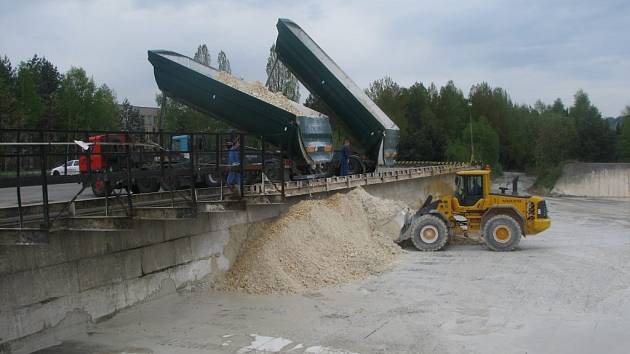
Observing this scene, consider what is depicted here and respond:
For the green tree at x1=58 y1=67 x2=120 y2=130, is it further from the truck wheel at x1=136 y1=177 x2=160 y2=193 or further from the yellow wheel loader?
the yellow wheel loader

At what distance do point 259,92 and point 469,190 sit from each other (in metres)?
6.39

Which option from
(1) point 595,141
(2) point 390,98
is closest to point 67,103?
(2) point 390,98

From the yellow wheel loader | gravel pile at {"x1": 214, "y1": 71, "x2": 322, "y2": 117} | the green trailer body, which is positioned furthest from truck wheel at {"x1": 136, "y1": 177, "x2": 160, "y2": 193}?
the yellow wheel loader

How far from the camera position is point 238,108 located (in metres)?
15.0

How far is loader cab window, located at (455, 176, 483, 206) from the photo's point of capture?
1662 centimetres

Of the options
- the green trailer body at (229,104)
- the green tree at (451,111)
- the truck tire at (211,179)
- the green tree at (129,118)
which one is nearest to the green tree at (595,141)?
the green tree at (451,111)

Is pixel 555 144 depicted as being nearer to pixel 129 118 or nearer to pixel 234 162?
pixel 129 118

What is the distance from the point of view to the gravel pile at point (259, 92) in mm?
14867

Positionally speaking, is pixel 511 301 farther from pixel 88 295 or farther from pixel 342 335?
pixel 88 295

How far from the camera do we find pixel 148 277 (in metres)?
10.8

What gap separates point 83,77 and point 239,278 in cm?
3959

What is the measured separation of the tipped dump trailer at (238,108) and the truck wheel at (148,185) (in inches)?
85.6

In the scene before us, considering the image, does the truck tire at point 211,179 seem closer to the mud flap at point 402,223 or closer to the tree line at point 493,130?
the mud flap at point 402,223

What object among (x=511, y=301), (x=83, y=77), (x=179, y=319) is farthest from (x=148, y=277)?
(x=83, y=77)
